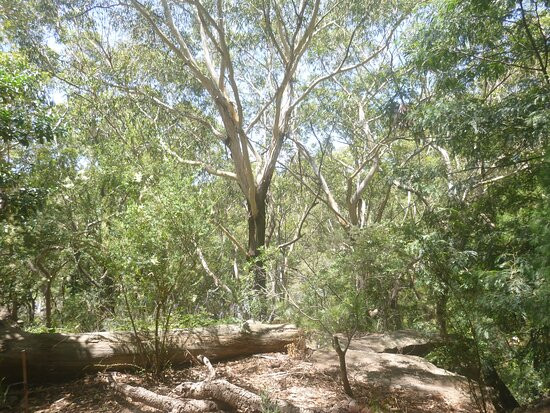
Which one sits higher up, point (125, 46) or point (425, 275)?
point (125, 46)

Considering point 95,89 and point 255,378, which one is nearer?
point 255,378

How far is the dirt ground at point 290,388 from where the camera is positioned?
175 inches

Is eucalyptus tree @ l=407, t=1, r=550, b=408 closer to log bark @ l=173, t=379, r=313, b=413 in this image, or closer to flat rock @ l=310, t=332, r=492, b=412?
flat rock @ l=310, t=332, r=492, b=412

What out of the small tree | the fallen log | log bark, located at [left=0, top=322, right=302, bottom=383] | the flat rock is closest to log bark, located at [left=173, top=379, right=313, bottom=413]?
the fallen log

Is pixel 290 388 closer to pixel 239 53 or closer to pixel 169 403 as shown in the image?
pixel 169 403

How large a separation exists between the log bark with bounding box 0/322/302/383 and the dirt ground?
0.51 ft

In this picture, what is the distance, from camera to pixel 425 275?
4766mm

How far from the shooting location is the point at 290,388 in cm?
502

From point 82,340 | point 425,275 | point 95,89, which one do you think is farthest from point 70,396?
point 95,89

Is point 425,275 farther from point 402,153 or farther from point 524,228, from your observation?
point 402,153

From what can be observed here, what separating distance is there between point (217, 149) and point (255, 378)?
391 inches

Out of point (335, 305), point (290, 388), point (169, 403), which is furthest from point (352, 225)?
point (169, 403)

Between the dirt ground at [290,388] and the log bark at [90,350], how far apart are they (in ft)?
0.51

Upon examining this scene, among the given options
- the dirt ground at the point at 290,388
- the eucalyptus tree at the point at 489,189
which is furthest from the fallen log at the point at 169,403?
the eucalyptus tree at the point at 489,189
